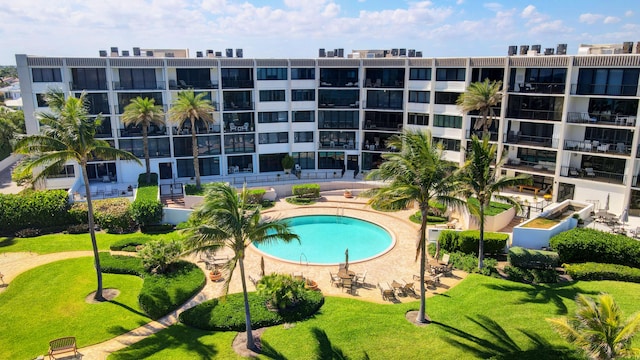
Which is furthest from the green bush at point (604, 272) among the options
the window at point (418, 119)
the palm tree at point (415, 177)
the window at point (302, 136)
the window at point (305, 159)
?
the window at point (302, 136)

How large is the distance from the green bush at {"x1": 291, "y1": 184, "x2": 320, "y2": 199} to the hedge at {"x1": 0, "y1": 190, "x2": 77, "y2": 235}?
21166mm

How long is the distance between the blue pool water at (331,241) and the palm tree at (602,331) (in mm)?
18841

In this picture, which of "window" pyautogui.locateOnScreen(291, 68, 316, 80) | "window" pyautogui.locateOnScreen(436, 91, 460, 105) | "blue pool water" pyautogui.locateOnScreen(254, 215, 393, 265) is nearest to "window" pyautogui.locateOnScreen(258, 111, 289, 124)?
"window" pyautogui.locateOnScreen(291, 68, 316, 80)

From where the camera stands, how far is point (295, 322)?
25.4m

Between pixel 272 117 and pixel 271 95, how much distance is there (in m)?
2.68

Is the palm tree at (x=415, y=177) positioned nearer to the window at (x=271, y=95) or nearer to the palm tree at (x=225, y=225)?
the palm tree at (x=225, y=225)

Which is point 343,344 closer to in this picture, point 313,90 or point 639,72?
point 639,72

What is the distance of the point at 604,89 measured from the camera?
41.1 m

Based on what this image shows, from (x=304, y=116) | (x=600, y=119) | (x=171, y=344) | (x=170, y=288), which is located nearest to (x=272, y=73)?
(x=304, y=116)

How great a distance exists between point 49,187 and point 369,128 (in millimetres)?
36142

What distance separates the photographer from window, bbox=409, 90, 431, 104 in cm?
5318

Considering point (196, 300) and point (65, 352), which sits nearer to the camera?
point (65, 352)

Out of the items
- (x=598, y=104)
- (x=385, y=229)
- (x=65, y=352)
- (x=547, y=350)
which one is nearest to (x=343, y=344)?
(x=547, y=350)

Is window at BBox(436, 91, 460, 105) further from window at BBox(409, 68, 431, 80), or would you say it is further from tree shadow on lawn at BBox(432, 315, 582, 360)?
tree shadow on lawn at BBox(432, 315, 582, 360)
